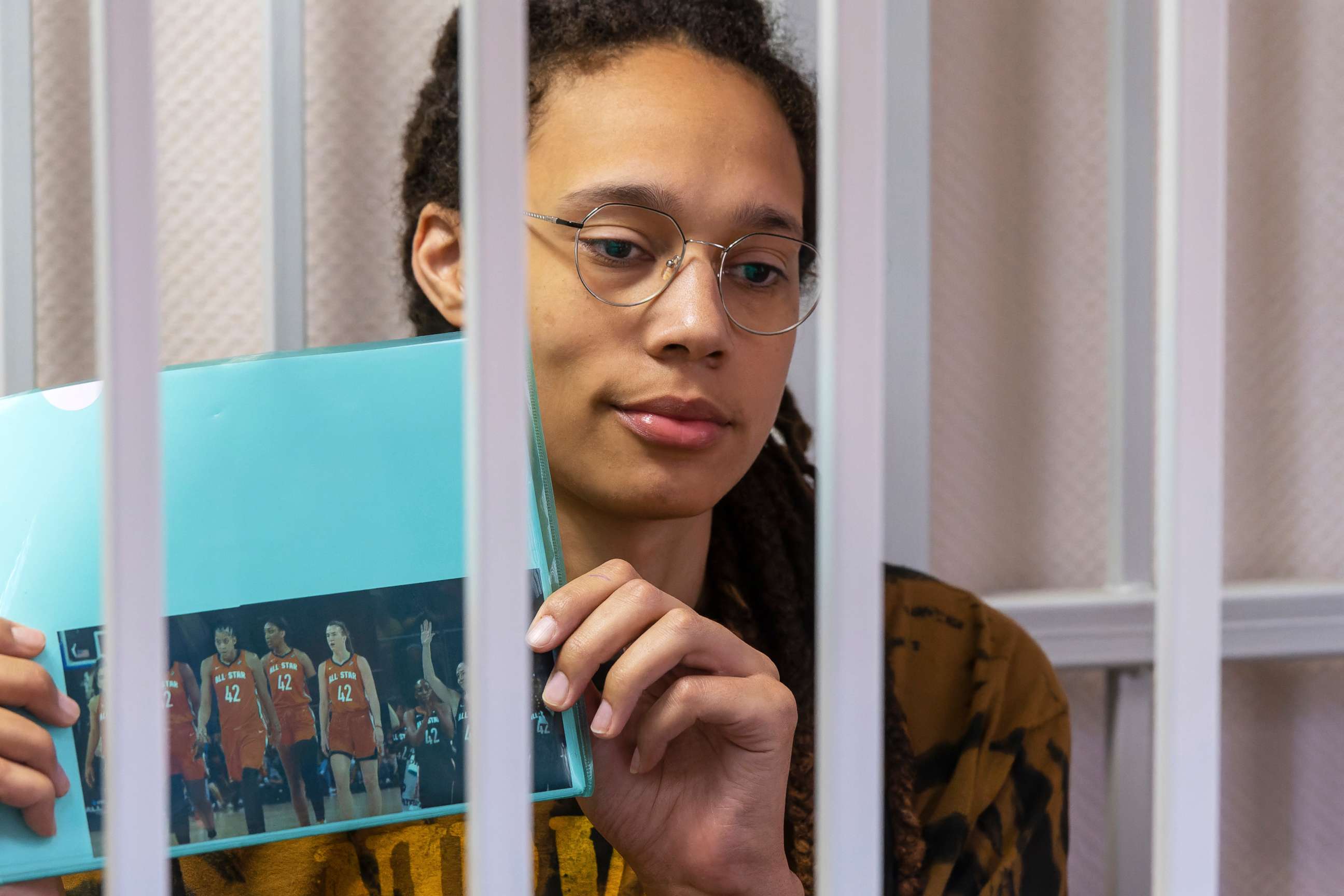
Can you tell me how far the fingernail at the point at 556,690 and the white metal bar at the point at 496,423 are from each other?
0.10 metres

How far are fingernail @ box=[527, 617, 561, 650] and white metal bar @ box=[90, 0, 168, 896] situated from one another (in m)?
0.15

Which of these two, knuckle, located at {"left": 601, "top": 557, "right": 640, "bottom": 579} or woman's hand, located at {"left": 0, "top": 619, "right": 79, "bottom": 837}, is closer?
woman's hand, located at {"left": 0, "top": 619, "right": 79, "bottom": 837}

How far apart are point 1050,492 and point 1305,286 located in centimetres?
35

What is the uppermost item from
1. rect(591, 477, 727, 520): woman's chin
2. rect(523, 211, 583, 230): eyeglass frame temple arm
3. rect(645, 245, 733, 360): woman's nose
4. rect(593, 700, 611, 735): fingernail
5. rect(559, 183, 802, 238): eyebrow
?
rect(559, 183, 802, 238): eyebrow

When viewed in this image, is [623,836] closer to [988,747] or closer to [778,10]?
[988,747]

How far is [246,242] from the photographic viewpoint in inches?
32.7

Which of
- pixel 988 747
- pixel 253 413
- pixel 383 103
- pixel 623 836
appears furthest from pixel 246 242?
pixel 988 747

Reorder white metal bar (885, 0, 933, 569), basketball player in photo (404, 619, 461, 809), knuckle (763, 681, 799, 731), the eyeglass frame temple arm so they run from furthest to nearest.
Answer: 1. white metal bar (885, 0, 933, 569)
2. the eyeglass frame temple arm
3. knuckle (763, 681, 799, 731)
4. basketball player in photo (404, 619, 461, 809)

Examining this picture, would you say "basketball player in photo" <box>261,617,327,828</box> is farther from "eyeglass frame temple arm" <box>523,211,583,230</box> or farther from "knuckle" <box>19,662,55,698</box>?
"eyeglass frame temple arm" <box>523,211,583,230</box>

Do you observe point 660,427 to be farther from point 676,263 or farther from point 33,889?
point 33,889

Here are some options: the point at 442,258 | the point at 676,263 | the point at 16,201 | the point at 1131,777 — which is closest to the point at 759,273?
the point at 676,263

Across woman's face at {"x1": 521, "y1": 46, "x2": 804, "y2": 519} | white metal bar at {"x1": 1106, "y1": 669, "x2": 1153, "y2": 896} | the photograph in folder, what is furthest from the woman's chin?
white metal bar at {"x1": 1106, "y1": 669, "x2": 1153, "y2": 896}

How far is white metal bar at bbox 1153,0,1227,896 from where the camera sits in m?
0.35

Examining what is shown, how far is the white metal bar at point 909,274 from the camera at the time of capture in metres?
0.88
